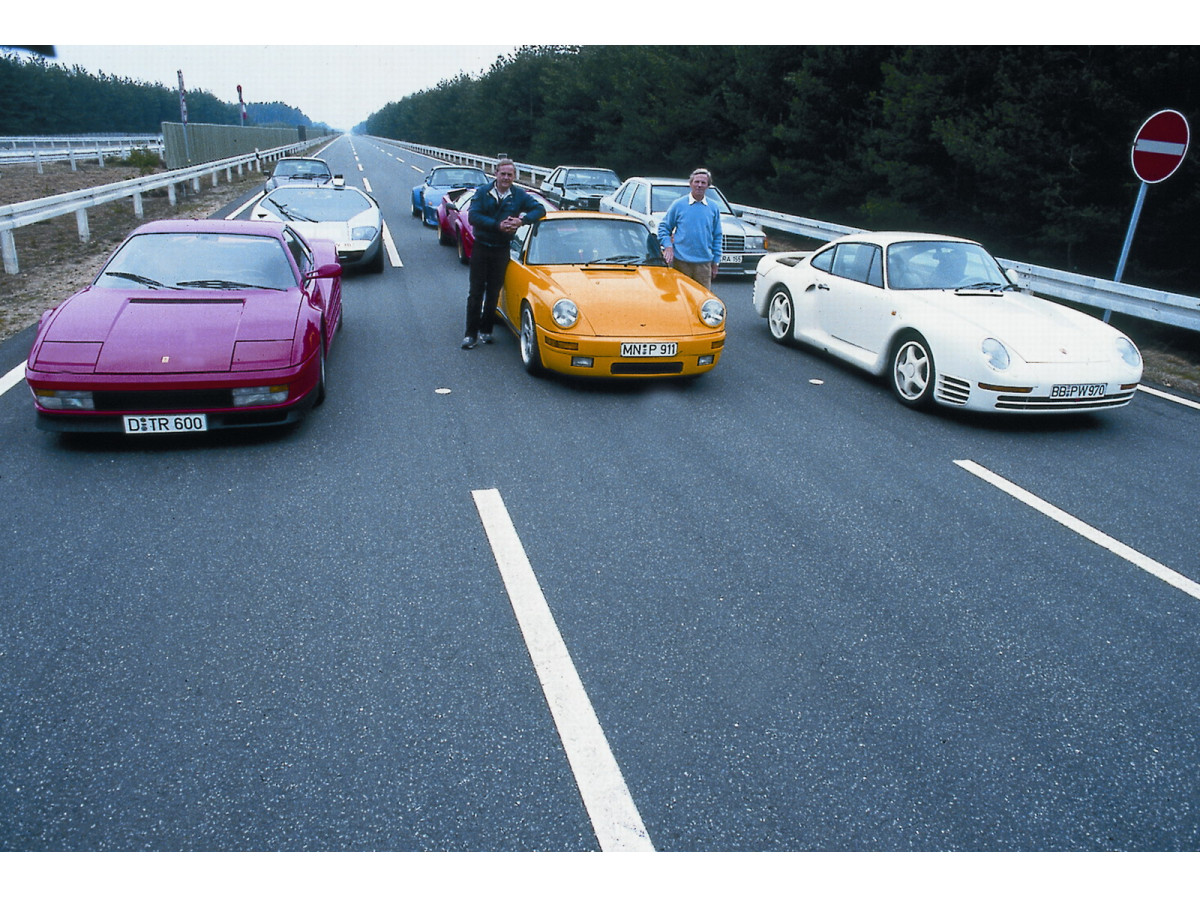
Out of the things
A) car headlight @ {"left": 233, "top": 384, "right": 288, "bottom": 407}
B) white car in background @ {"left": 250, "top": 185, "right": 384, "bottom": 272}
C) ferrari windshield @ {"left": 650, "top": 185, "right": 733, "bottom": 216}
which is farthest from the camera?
ferrari windshield @ {"left": 650, "top": 185, "right": 733, "bottom": 216}

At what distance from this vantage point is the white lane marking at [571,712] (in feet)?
8.20

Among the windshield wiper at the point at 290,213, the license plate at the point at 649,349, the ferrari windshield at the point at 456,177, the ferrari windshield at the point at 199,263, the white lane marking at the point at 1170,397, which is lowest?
the white lane marking at the point at 1170,397

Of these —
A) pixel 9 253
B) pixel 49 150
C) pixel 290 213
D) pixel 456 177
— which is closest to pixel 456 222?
pixel 290 213

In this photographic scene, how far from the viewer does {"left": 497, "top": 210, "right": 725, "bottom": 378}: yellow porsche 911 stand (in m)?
6.88

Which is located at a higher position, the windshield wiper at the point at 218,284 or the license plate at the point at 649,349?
the windshield wiper at the point at 218,284

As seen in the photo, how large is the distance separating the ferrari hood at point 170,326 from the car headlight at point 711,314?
3.39 m

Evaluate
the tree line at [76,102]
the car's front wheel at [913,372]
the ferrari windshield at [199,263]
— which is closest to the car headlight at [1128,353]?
the car's front wheel at [913,372]

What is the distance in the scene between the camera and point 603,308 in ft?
23.1

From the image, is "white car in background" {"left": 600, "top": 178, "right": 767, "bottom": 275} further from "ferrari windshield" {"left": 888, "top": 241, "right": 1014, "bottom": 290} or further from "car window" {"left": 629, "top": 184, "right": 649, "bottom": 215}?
"ferrari windshield" {"left": 888, "top": 241, "right": 1014, "bottom": 290}

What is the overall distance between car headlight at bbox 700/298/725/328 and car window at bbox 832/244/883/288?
5.28 feet

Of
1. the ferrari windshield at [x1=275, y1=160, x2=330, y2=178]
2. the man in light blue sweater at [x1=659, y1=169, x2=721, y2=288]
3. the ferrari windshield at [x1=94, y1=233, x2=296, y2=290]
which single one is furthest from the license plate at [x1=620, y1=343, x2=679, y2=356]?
the ferrari windshield at [x1=275, y1=160, x2=330, y2=178]

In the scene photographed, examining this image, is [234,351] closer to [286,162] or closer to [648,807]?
[648,807]

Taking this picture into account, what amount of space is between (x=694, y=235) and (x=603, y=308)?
7.92 ft

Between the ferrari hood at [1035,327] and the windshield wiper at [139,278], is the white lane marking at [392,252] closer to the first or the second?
the windshield wiper at [139,278]
